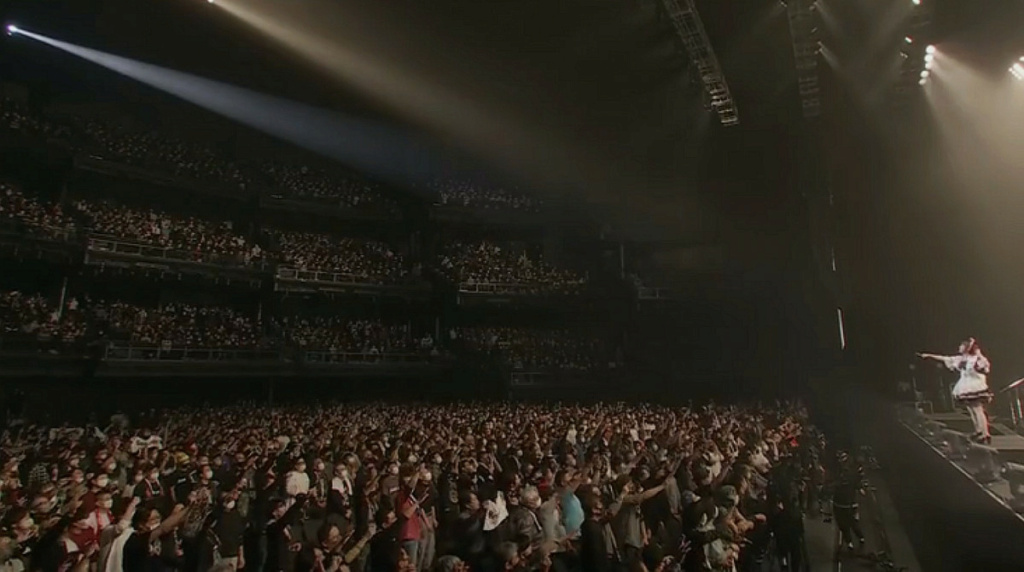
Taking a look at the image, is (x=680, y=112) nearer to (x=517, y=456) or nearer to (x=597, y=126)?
(x=597, y=126)

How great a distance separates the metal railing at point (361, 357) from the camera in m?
26.7

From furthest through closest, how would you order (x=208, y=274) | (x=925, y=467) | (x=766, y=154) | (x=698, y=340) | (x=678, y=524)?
(x=698, y=340) < (x=766, y=154) < (x=208, y=274) < (x=925, y=467) < (x=678, y=524)

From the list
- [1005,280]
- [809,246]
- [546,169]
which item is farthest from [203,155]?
[1005,280]

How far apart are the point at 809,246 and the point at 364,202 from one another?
66.9 feet

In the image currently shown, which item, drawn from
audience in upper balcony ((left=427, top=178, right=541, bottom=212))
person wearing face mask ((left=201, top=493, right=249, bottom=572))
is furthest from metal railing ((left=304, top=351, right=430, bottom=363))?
person wearing face mask ((left=201, top=493, right=249, bottom=572))

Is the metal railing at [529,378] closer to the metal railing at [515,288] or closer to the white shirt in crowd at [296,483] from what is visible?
the metal railing at [515,288]

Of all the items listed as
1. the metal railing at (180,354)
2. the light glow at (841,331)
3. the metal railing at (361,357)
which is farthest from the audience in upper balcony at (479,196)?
the light glow at (841,331)

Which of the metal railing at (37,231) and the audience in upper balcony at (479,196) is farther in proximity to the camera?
the audience in upper balcony at (479,196)

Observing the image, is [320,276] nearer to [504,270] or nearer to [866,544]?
[504,270]

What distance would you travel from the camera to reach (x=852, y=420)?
75.8 ft

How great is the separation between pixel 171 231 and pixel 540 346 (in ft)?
53.9

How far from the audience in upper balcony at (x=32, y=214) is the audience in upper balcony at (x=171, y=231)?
83 centimetres

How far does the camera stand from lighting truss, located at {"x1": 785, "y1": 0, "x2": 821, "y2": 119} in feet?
50.9

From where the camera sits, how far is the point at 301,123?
33.1 metres
